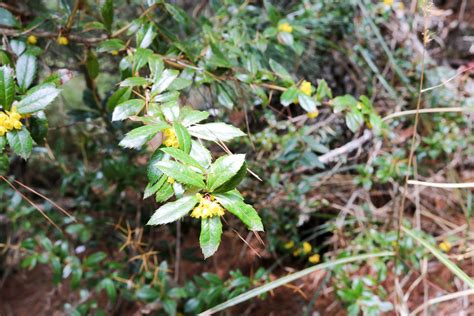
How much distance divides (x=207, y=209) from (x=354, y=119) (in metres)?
0.52

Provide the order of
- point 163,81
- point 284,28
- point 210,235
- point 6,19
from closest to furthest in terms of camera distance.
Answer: point 210,235 < point 163,81 < point 6,19 < point 284,28

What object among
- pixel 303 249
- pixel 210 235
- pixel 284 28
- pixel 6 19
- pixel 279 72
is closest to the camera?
pixel 210 235

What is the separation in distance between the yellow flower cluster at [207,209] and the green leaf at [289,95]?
41 centimetres

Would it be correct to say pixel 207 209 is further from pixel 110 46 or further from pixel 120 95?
pixel 110 46

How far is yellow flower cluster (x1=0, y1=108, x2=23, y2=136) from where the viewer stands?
0.63 metres

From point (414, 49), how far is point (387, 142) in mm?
526

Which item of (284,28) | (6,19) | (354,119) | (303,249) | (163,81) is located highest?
(6,19)

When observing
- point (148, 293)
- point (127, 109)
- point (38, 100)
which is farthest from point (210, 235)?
point (148, 293)

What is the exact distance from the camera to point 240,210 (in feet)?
1.78

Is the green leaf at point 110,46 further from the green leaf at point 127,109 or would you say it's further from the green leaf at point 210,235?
the green leaf at point 210,235

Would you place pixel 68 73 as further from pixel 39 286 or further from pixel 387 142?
pixel 39 286

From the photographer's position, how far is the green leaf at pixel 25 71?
2.41 ft

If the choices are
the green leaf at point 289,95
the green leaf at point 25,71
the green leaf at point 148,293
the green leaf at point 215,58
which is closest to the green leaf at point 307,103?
the green leaf at point 289,95

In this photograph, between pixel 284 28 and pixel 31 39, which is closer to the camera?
pixel 31 39
